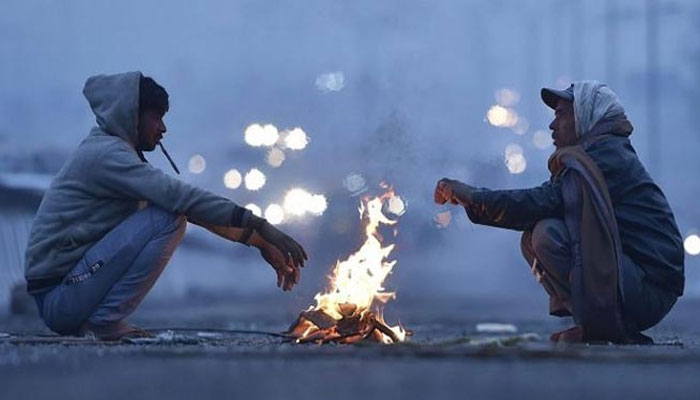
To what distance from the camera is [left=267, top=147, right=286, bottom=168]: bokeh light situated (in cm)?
1304

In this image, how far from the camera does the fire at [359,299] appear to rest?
22.9 feet

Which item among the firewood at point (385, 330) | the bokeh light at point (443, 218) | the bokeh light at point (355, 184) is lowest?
the firewood at point (385, 330)

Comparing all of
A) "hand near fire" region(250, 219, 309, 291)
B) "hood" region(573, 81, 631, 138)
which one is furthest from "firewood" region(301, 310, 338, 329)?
"hood" region(573, 81, 631, 138)

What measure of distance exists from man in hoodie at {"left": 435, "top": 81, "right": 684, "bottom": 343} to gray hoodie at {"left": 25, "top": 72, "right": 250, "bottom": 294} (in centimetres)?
142

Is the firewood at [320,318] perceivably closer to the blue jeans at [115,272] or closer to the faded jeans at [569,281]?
the blue jeans at [115,272]

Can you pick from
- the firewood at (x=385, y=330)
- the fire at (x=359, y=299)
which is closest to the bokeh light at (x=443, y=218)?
the fire at (x=359, y=299)

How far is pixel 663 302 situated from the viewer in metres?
7.06

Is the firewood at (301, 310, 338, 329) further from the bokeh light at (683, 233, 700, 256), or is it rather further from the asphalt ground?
the bokeh light at (683, 233, 700, 256)

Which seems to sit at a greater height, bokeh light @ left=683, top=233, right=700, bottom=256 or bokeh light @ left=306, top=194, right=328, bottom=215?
bokeh light @ left=683, top=233, right=700, bottom=256

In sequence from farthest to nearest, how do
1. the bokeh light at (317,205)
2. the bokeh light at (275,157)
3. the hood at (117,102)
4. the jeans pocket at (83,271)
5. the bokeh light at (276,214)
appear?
1. the bokeh light at (276,214)
2. the bokeh light at (275,157)
3. the bokeh light at (317,205)
4. the hood at (117,102)
5. the jeans pocket at (83,271)

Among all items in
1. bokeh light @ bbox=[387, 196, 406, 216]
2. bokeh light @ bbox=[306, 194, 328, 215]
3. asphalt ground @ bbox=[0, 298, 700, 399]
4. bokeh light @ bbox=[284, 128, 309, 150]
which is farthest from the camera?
bokeh light @ bbox=[306, 194, 328, 215]

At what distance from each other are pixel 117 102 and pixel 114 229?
0.70 metres

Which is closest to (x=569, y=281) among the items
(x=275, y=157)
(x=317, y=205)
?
(x=317, y=205)

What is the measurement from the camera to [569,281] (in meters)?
7.01
